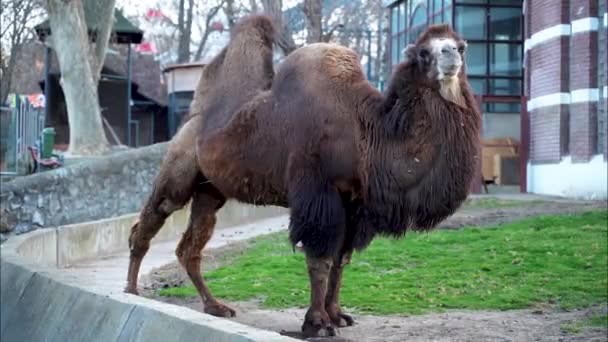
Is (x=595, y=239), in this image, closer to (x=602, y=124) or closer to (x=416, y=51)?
(x=416, y=51)

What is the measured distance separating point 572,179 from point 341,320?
1515 cm

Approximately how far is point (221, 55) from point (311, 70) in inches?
82.6

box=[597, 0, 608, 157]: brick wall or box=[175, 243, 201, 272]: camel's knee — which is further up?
box=[597, 0, 608, 157]: brick wall

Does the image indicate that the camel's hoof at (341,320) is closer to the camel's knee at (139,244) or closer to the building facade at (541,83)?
the camel's knee at (139,244)

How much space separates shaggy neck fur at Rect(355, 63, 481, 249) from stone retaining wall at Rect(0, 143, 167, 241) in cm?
1142

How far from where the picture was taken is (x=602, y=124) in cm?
2206

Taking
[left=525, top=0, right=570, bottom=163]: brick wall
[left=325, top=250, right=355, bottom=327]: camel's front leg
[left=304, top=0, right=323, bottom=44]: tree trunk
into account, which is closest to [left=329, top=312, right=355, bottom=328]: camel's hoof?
[left=325, top=250, right=355, bottom=327]: camel's front leg

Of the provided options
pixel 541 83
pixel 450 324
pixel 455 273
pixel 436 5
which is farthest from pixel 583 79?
pixel 450 324

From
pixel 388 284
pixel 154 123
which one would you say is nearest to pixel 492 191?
pixel 388 284

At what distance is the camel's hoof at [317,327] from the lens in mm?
7949

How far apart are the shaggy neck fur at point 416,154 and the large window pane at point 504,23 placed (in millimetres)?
22097

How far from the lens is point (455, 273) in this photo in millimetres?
11820

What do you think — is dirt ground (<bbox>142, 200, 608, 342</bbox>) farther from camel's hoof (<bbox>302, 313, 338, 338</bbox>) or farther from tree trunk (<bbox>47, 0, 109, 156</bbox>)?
tree trunk (<bbox>47, 0, 109, 156</bbox>)

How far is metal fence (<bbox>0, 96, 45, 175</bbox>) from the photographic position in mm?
25828
